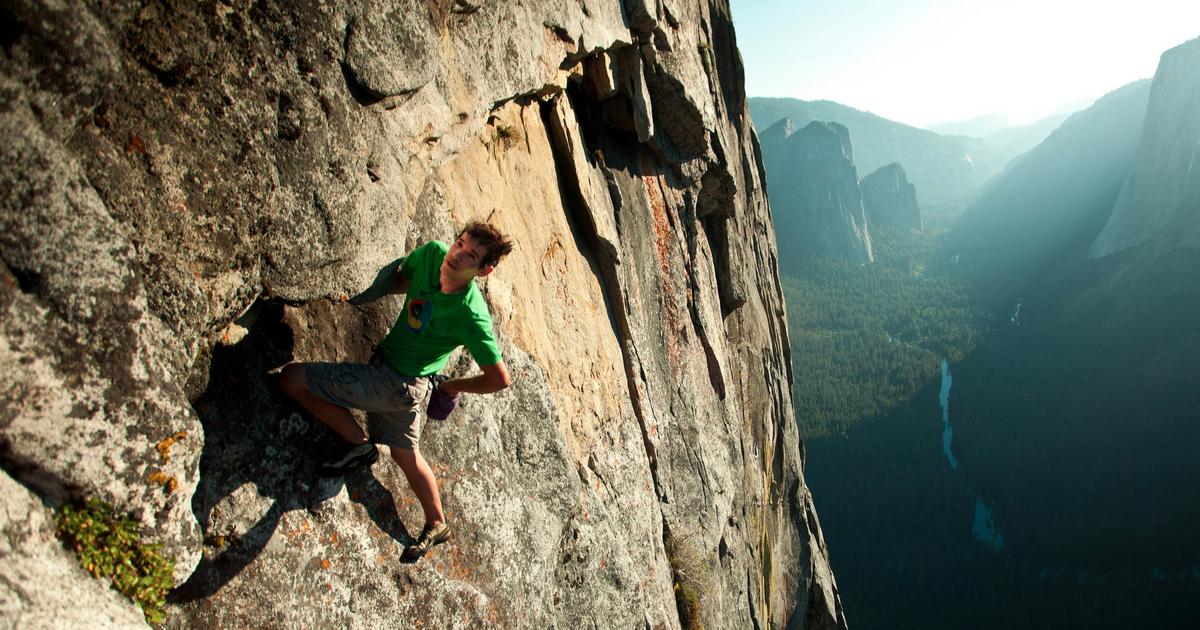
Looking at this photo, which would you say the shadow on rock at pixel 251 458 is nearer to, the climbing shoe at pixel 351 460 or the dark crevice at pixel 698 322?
the climbing shoe at pixel 351 460

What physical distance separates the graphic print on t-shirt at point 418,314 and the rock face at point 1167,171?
12078 cm

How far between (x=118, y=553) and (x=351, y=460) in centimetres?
165

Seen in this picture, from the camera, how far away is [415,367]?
493 cm

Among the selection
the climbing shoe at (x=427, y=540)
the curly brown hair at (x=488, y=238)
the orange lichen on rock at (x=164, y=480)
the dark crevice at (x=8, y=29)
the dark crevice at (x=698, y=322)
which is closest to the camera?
the dark crevice at (x=8, y=29)

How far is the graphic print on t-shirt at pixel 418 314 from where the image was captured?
15.8 feet

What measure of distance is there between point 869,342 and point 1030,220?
90.3m

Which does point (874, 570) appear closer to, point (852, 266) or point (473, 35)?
point (473, 35)

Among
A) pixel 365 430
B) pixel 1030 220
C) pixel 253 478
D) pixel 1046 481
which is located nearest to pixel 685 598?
pixel 365 430

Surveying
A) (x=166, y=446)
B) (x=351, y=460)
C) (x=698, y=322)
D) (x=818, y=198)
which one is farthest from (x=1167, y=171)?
(x=166, y=446)

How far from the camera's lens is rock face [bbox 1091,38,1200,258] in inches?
3725

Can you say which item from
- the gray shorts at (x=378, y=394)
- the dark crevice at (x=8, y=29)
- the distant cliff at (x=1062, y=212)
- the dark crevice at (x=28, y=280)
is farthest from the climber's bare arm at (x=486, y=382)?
the distant cliff at (x=1062, y=212)

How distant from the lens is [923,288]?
162 m

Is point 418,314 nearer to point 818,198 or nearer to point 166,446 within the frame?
point 166,446

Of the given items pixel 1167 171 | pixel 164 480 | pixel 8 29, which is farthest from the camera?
pixel 1167 171
